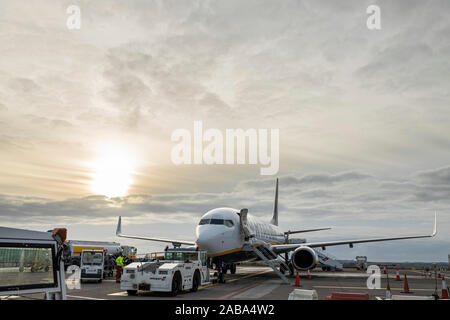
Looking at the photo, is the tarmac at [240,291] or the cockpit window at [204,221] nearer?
the tarmac at [240,291]

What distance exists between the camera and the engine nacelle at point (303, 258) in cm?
2608

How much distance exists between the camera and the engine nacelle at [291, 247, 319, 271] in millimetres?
26078

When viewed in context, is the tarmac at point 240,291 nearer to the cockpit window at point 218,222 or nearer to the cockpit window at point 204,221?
the cockpit window at point 218,222

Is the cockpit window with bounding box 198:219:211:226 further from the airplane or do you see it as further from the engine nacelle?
the engine nacelle

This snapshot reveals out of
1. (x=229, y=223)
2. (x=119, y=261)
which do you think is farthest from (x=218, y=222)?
(x=119, y=261)

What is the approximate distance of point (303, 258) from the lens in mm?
26484

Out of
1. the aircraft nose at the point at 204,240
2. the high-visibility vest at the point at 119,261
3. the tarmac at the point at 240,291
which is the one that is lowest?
the tarmac at the point at 240,291

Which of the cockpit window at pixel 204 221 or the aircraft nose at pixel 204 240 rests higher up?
the cockpit window at pixel 204 221

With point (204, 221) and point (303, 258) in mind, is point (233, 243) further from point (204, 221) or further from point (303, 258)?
point (303, 258)

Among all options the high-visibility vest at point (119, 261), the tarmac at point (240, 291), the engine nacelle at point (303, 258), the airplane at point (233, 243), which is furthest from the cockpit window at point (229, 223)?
the high-visibility vest at point (119, 261)
